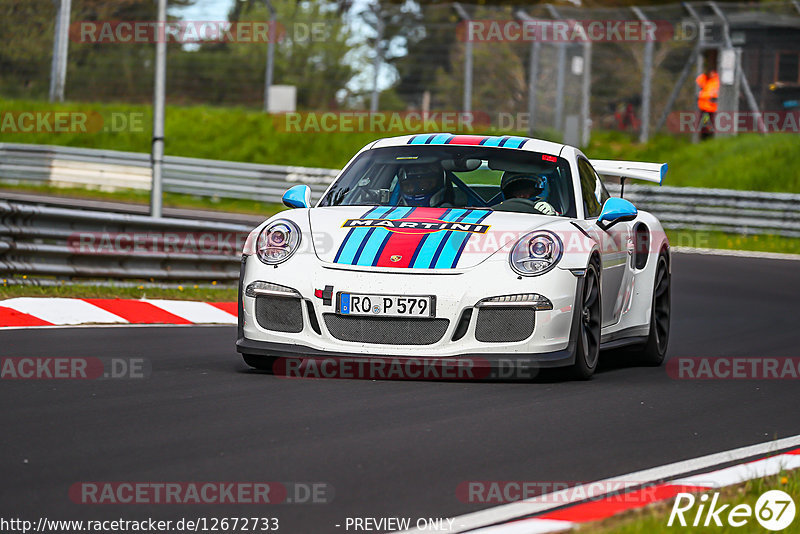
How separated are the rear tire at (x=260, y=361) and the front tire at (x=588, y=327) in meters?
1.61

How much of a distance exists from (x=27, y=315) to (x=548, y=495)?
6.15 m

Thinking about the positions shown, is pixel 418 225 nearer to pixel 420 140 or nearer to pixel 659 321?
pixel 420 140

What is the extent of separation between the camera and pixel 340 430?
218 inches

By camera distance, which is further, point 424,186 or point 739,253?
point 739,253

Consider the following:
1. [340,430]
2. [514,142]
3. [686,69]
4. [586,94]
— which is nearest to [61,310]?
[514,142]

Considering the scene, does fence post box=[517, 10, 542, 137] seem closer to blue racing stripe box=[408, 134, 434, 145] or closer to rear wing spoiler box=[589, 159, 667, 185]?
rear wing spoiler box=[589, 159, 667, 185]

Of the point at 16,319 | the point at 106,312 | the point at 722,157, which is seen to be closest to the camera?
the point at 16,319

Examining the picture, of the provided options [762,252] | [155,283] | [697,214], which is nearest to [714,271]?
[762,252]

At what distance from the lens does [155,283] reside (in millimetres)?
12562

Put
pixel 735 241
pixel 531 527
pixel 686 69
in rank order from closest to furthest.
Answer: pixel 531 527 → pixel 735 241 → pixel 686 69

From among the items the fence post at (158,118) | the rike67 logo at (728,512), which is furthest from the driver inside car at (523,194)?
the fence post at (158,118)

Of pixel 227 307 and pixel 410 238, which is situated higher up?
pixel 410 238

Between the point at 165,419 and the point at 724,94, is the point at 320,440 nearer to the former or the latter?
the point at 165,419

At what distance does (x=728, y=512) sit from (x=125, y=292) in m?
8.31
